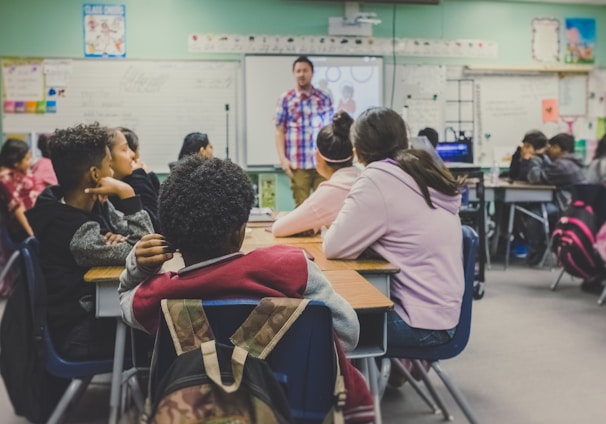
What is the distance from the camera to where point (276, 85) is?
610 cm

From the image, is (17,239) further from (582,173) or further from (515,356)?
(582,173)

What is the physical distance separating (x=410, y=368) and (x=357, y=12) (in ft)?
14.5

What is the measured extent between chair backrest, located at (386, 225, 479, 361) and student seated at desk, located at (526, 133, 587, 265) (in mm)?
3810

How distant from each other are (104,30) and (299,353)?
5.43 meters

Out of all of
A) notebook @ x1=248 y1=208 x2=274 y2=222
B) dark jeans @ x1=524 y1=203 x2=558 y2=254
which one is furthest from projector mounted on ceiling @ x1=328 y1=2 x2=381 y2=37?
notebook @ x1=248 y1=208 x2=274 y2=222

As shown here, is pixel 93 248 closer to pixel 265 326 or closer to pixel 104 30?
pixel 265 326

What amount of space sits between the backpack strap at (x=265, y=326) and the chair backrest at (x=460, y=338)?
102 centimetres

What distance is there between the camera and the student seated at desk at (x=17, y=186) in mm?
4438

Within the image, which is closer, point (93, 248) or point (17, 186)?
point (93, 248)

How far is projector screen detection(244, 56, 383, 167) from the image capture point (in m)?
6.08

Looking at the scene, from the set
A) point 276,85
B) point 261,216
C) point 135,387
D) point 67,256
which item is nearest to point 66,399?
point 135,387

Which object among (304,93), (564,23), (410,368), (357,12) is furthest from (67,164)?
(564,23)

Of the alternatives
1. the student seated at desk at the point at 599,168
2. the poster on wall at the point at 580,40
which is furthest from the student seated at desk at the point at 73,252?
the poster on wall at the point at 580,40

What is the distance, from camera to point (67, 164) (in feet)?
6.86
